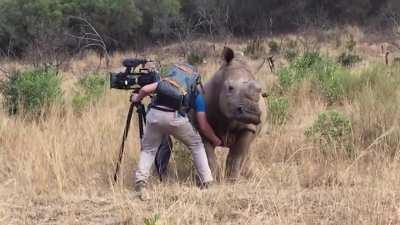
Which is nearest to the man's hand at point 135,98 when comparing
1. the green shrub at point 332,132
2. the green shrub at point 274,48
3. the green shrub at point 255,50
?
the green shrub at point 332,132

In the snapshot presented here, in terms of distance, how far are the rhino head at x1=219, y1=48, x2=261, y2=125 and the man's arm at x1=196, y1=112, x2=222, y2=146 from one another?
0.59ft

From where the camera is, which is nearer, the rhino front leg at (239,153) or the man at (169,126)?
the man at (169,126)

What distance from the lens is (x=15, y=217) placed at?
16.2 ft

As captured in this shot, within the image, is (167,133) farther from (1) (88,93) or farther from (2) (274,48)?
(2) (274,48)

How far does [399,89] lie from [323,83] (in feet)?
5.25

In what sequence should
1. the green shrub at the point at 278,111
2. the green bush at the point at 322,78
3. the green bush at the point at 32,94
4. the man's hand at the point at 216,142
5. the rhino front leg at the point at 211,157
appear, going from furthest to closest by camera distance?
the green bush at the point at 322,78
the green bush at the point at 32,94
the green shrub at the point at 278,111
the rhino front leg at the point at 211,157
the man's hand at the point at 216,142

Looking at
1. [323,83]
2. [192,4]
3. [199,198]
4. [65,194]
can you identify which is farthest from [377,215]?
[192,4]

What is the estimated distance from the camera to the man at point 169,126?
17.9 ft

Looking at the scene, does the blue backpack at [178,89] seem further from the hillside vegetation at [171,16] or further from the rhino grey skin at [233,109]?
the hillside vegetation at [171,16]

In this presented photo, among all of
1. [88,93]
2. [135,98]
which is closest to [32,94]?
[88,93]

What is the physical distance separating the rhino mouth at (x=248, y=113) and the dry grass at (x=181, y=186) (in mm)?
541

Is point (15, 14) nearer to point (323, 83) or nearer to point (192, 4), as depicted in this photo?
point (192, 4)

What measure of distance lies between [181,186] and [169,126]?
557 mm

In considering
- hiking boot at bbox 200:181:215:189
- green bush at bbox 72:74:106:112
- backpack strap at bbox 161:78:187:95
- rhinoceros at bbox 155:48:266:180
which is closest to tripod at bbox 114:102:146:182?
rhinoceros at bbox 155:48:266:180
